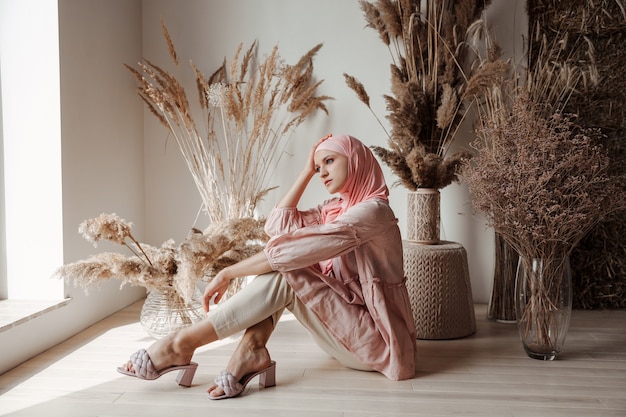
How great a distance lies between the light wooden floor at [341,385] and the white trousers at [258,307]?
24cm

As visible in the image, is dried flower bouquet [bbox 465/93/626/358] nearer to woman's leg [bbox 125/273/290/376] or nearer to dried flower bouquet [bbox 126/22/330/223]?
woman's leg [bbox 125/273/290/376]

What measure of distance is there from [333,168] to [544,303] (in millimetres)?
1038

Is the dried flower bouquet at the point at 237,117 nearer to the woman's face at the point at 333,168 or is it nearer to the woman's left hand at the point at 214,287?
the woman's face at the point at 333,168

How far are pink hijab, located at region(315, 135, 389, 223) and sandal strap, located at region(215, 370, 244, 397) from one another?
2.54ft

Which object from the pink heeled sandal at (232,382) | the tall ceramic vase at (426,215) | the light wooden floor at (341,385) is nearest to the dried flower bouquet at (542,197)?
the light wooden floor at (341,385)

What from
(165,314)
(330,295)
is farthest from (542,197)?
(165,314)

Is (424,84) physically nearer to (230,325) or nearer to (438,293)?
(438,293)

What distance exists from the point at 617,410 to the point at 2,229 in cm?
259

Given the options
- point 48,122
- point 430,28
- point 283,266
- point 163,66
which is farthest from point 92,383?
point 430,28

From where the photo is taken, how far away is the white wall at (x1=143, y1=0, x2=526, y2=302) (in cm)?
340

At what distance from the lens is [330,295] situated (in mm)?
2137

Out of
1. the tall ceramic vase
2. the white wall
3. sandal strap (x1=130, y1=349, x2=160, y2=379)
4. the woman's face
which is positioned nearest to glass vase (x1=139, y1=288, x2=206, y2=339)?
sandal strap (x1=130, y1=349, x2=160, y2=379)

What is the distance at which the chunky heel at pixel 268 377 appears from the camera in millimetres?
2125

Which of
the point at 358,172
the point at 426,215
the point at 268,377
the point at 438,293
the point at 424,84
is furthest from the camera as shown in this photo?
the point at 424,84
